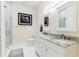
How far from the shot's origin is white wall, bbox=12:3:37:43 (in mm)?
5181

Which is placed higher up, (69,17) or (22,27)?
(69,17)

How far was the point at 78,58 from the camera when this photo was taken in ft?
5.83

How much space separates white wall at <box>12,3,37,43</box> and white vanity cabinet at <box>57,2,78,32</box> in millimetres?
3210

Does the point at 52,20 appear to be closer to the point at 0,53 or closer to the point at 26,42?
the point at 0,53

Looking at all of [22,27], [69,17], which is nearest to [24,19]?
[22,27]

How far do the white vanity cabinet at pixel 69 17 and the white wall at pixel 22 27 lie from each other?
3.21 m

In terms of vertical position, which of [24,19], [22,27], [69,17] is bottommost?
[22,27]

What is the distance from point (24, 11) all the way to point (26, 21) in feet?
1.89

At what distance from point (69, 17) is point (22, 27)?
12.0 ft

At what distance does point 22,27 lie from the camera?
539 cm

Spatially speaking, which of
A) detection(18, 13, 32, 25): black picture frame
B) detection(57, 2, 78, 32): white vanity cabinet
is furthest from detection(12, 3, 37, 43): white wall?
detection(57, 2, 78, 32): white vanity cabinet

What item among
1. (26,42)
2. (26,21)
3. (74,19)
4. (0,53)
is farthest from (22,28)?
(0,53)

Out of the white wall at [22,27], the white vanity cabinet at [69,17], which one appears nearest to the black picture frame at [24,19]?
the white wall at [22,27]

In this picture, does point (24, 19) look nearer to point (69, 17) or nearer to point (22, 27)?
point (22, 27)
